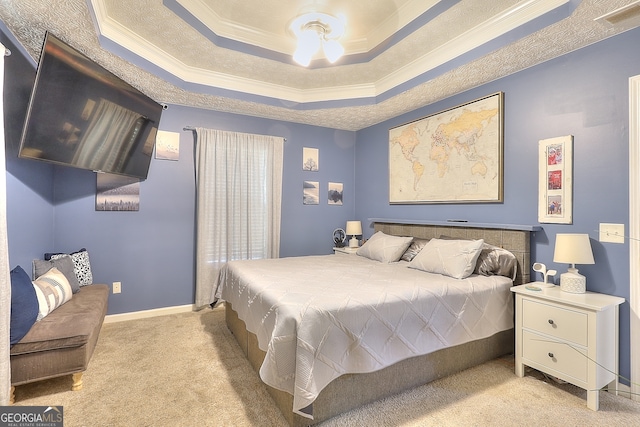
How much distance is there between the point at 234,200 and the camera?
3.94 metres

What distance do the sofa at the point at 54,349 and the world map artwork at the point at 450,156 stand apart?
3.48 m

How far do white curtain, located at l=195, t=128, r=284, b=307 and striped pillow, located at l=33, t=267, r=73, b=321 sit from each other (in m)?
1.37

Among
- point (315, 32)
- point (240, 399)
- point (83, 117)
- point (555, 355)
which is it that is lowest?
point (240, 399)

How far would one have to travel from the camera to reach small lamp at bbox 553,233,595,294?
2113 millimetres

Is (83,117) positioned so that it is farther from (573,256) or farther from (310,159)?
(573,256)

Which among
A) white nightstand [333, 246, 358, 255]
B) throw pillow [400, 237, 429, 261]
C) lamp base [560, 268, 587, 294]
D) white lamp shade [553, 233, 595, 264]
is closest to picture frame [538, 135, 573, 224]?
white lamp shade [553, 233, 595, 264]

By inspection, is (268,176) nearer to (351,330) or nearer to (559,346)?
(351,330)

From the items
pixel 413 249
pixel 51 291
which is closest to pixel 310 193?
pixel 413 249

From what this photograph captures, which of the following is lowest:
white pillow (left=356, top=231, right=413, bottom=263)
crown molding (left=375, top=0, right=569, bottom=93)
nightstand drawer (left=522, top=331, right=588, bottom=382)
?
nightstand drawer (left=522, top=331, right=588, bottom=382)

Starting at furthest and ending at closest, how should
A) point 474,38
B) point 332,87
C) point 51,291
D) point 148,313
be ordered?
point 332,87 < point 148,313 < point 474,38 < point 51,291

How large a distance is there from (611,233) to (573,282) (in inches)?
17.9

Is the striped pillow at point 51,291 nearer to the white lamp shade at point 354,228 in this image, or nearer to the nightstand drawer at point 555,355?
the white lamp shade at point 354,228

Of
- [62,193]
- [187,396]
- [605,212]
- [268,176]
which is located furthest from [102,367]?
[605,212]

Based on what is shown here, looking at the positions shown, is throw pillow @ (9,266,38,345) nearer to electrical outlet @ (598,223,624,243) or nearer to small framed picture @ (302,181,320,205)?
small framed picture @ (302,181,320,205)
